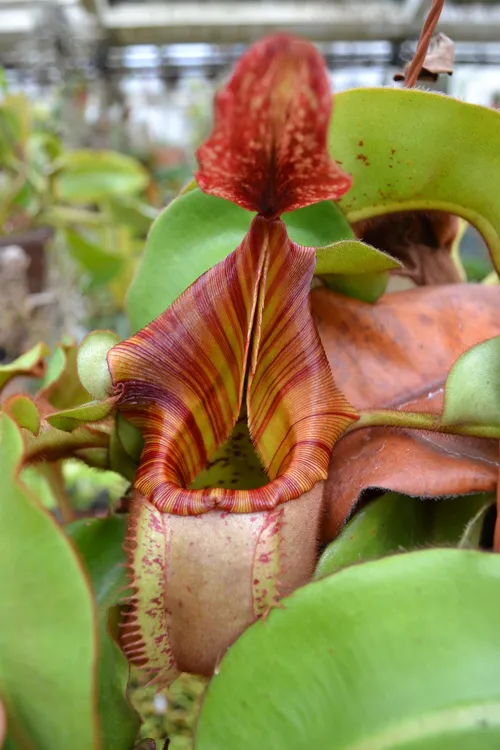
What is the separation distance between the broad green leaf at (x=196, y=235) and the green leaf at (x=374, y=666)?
0.82ft

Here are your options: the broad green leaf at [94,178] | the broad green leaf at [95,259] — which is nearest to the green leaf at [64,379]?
the broad green leaf at [95,259]

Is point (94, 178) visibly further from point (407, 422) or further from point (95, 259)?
point (407, 422)

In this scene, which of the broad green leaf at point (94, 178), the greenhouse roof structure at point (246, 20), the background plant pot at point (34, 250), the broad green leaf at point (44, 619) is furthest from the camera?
the greenhouse roof structure at point (246, 20)

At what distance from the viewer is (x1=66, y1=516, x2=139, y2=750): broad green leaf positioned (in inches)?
14.6

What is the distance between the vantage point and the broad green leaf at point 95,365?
383 millimetres

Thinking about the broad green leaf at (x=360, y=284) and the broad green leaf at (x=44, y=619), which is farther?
the broad green leaf at (x=360, y=284)

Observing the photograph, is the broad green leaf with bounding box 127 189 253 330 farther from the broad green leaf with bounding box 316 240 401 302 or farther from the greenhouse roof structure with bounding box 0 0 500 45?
the greenhouse roof structure with bounding box 0 0 500 45

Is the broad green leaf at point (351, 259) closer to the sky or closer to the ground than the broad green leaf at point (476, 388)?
closer to the sky

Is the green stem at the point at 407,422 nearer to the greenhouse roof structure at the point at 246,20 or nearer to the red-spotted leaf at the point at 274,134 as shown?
the red-spotted leaf at the point at 274,134

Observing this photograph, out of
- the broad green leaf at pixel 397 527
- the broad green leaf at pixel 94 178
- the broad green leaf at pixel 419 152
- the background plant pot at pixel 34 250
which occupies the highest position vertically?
the broad green leaf at pixel 419 152

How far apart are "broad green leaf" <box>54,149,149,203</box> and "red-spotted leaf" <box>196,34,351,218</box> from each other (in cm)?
152

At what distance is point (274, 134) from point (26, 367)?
319mm

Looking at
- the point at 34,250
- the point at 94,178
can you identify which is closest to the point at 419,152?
the point at 34,250

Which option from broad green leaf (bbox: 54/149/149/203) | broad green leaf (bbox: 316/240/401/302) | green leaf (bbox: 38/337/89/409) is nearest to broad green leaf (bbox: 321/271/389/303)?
broad green leaf (bbox: 316/240/401/302)
